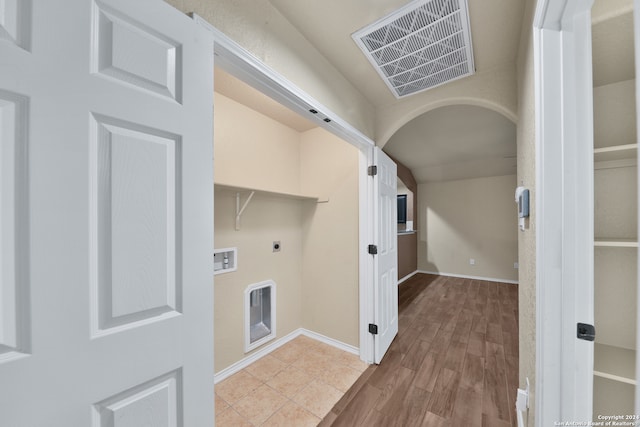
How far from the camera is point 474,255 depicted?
5.17 meters

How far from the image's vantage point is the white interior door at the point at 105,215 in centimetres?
49

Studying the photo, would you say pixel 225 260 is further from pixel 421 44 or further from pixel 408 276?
pixel 408 276

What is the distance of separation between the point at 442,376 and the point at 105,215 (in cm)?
241

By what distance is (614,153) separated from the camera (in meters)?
0.81

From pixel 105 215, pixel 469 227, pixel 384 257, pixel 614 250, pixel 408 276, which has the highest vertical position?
pixel 105 215

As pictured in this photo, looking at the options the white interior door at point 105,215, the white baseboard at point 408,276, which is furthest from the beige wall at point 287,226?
the white baseboard at point 408,276

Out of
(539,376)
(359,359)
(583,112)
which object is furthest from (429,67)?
(359,359)

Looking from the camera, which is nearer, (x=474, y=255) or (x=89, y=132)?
(x=89, y=132)

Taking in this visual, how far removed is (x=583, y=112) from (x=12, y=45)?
5.24 ft

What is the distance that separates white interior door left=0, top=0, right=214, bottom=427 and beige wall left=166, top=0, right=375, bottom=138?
0.83ft

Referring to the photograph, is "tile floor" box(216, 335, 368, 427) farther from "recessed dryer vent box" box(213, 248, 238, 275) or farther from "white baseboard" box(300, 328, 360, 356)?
"recessed dryer vent box" box(213, 248, 238, 275)

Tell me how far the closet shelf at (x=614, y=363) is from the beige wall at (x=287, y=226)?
5.17ft

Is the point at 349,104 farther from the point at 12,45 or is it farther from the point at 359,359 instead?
the point at 359,359

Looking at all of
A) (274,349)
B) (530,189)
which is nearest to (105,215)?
(530,189)
